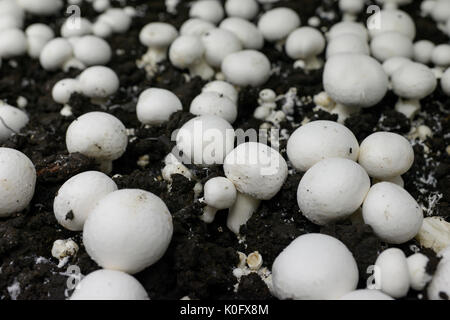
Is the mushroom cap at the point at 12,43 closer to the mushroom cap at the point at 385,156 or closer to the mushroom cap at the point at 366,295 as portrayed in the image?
the mushroom cap at the point at 385,156

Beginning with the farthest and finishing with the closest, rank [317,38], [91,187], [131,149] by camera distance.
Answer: [317,38] → [131,149] → [91,187]

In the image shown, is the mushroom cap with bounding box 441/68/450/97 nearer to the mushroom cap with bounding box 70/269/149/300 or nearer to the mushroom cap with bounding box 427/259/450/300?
the mushroom cap with bounding box 427/259/450/300

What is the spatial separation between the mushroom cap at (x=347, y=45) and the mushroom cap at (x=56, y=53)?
4.89 feet

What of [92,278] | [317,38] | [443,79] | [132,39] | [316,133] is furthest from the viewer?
[132,39]

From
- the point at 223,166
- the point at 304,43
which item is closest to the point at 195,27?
the point at 304,43

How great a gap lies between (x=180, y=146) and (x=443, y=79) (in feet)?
4.68

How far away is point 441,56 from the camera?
8.14 feet

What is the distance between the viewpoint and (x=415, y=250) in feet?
5.54

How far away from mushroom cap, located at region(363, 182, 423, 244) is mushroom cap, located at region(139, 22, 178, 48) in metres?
1.58

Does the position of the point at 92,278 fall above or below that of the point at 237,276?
above

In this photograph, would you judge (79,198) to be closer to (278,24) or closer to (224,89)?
(224,89)

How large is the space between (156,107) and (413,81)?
49.0 inches
